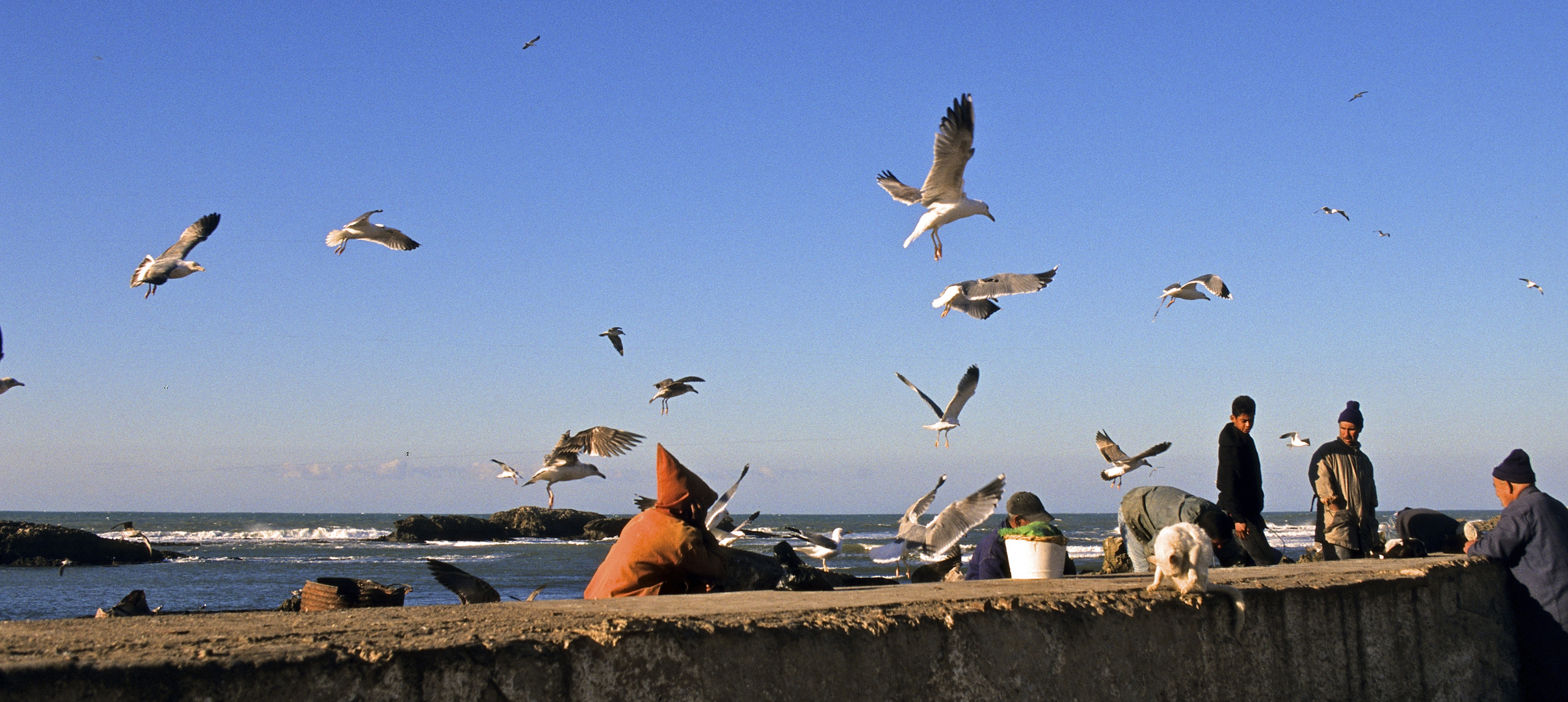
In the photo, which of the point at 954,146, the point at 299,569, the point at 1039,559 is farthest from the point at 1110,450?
the point at 299,569

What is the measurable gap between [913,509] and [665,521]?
2.47 m

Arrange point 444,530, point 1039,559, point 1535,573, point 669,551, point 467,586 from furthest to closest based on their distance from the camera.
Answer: point 444,530, point 467,586, point 1535,573, point 1039,559, point 669,551

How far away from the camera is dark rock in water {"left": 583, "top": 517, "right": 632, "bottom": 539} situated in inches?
1713

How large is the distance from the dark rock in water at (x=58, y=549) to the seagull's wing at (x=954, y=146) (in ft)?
88.6

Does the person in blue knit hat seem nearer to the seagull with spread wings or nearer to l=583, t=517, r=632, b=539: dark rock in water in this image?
the seagull with spread wings

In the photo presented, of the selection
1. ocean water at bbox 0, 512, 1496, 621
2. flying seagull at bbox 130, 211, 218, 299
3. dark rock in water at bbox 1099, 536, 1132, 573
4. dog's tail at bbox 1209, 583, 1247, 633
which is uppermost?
flying seagull at bbox 130, 211, 218, 299

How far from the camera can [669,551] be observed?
3.87m

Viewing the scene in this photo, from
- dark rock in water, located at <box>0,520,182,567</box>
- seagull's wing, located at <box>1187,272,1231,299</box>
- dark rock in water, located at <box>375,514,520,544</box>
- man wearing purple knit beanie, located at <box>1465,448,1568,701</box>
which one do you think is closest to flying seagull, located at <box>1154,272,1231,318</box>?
seagull's wing, located at <box>1187,272,1231,299</box>

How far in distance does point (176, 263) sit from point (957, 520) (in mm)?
10471

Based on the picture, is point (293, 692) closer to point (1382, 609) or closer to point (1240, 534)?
point (1382, 609)

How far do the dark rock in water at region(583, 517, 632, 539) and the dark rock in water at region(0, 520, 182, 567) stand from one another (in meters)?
16.4

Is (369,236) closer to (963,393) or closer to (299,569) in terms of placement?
(963,393)

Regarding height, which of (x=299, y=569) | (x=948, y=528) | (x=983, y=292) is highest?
(x=983, y=292)

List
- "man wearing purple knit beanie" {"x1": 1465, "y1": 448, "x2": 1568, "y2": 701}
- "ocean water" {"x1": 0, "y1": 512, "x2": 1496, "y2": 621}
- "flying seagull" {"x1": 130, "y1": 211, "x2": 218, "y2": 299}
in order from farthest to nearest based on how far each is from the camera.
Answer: "ocean water" {"x1": 0, "y1": 512, "x2": 1496, "y2": 621}
"flying seagull" {"x1": 130, "y1": 211, "x2": 218, "y2": 299}
"man wearing purple knit beanie" {"x1": 1465, "y1": 448, "x2": 1568, "y2": 701}
